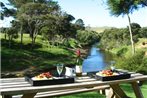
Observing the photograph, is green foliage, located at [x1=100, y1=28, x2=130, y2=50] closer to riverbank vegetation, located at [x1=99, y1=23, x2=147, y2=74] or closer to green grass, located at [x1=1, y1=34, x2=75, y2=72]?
riverbank vegetation, located at [x1=99, y1=23, x2=147, y2=74]

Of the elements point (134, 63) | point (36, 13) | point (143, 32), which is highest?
point (36, 13)

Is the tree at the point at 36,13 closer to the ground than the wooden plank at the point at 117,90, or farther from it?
farther from it

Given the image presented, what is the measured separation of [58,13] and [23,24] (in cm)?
502

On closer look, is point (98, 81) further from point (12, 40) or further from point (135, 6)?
point (12, 40)

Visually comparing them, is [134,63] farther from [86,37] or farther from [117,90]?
[86,37]

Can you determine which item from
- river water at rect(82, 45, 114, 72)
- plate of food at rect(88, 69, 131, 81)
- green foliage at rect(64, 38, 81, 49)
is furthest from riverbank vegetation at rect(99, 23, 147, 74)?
plate of food at rect(88, 69, 131, 81)

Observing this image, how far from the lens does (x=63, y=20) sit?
44.4 meters

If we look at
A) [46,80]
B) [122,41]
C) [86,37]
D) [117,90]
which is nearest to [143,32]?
[122,41]

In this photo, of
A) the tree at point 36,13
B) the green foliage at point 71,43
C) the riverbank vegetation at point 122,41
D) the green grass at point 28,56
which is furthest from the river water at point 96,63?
the green foliage at point 71,43

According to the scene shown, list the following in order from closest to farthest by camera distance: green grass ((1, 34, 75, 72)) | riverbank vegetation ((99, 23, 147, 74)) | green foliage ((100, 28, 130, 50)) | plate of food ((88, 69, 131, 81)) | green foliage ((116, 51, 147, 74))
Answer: plate of food ((88, 69, 131, 81)) < green foliage ((116, 51, 147, 74)) < green grass ((1, 34, 75, 72)) < riverbank vegetation ((99, 23, 147, 74)) < green foliage ((100, 28, 130, 50))

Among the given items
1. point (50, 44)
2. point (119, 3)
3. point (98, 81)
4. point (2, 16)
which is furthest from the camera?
point (50, 44)

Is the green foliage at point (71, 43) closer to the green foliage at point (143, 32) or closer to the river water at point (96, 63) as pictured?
the river water at point (96, 63)

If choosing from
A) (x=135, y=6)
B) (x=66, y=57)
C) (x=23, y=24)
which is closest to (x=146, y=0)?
(x=135, y=6)

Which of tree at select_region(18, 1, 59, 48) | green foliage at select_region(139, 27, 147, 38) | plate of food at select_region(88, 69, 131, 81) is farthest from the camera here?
green foliage at select_region(139, 27, 147, 38)
